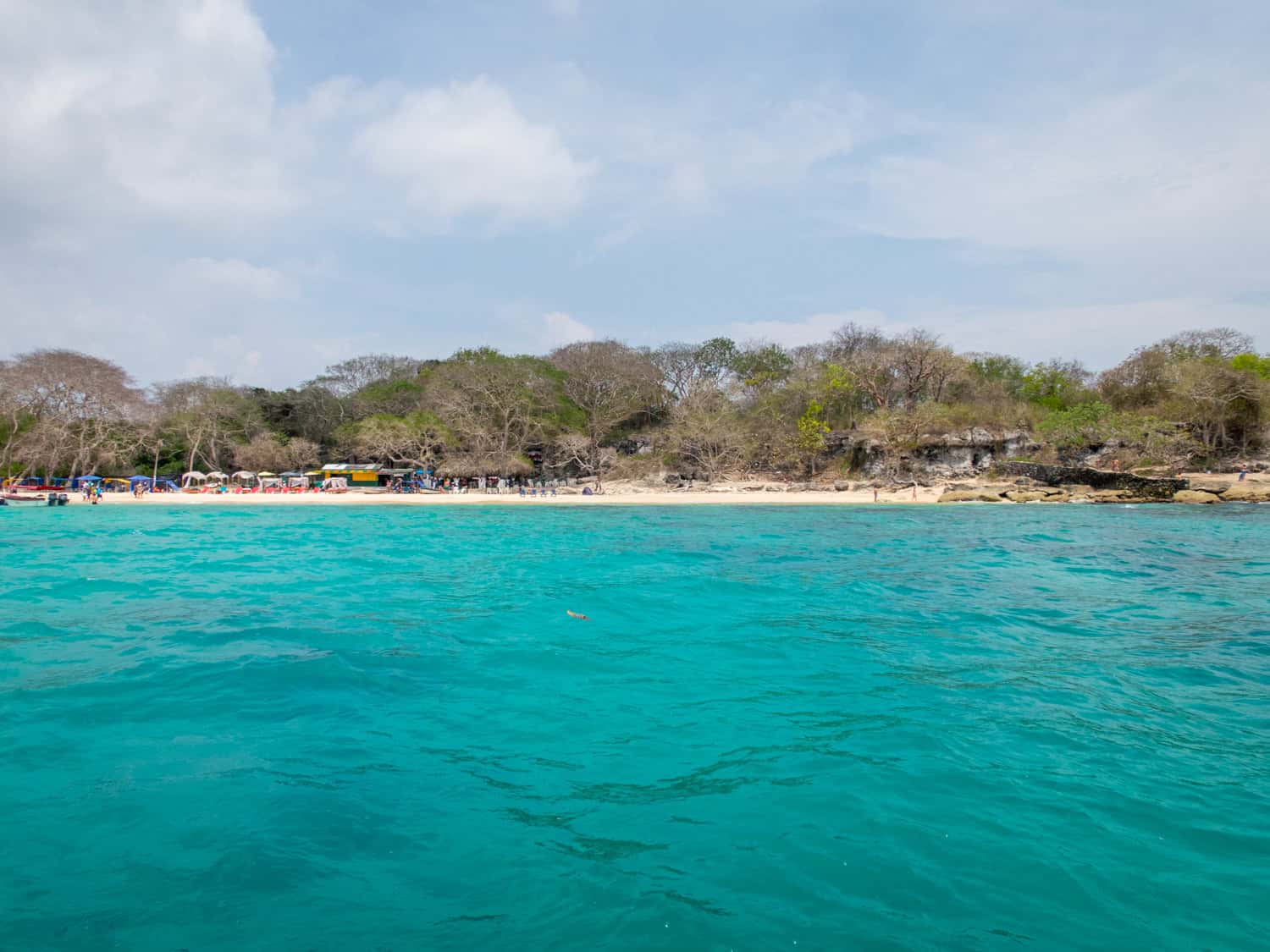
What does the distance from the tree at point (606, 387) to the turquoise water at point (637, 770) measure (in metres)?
36.1

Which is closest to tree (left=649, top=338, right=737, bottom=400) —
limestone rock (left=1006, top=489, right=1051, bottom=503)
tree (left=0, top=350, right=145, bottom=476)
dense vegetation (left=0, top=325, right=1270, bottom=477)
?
dense vegetation (left=0, top=325, right=1270, bottom=477)

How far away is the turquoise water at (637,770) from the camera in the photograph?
2.95 m

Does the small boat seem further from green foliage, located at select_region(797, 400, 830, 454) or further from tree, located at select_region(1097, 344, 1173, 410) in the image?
tree, located at select_region(1097, 344, 1173, 410)

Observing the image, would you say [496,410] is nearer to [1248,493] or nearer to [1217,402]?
[1248,493]

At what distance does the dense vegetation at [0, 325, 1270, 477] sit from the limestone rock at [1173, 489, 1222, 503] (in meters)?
6.28

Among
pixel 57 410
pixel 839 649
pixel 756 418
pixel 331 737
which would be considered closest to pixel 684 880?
pixel 331 737

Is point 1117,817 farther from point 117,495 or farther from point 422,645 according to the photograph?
point 117,495

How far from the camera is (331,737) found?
4.92 meters

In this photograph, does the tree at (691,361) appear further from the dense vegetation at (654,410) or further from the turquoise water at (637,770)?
the turquoise water at (637,770)

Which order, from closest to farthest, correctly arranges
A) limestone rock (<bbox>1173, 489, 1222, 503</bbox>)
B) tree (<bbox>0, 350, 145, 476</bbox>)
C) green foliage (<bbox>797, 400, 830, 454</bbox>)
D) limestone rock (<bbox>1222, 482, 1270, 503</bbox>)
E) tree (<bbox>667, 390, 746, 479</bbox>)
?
limestone rock (<bbox>1222, 482, 1270, 503</bbox>)
limestone rock (<bbox>1173, 489, 1222, 503</bbox>)
tree (<bbox>0, 350, 145, 476</bbox>)
tree (<bbox>667, 390, 746, 479</bbox>)
green foliage (<bbox>797, 400, 830, 454</bbox>)

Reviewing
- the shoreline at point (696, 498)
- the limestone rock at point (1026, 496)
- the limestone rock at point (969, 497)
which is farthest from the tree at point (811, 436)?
the limestone rock at point (1026, 496)

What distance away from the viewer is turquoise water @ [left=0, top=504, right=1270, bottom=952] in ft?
9.68

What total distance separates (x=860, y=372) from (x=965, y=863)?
43.4m

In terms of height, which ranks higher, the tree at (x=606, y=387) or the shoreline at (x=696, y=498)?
the tree at (x=606, y=387)
